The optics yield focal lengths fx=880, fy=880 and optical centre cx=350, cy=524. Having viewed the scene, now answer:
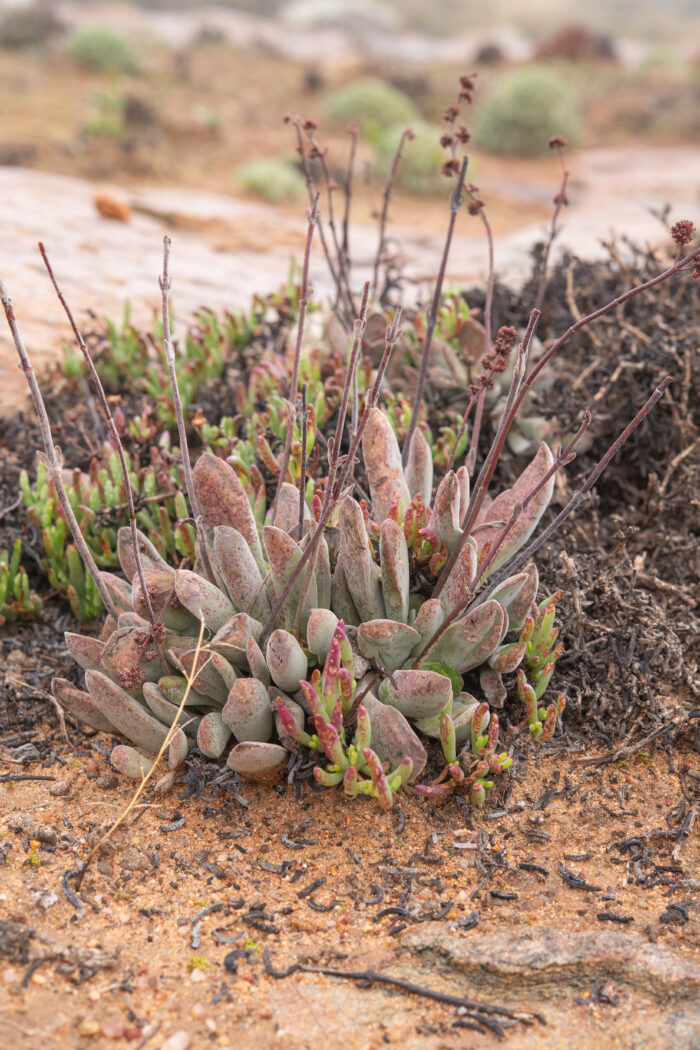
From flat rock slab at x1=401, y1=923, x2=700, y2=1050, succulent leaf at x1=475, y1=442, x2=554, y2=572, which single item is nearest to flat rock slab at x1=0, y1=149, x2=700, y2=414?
succulent leaf at x1=475, y1=442, x2=554, y2=572

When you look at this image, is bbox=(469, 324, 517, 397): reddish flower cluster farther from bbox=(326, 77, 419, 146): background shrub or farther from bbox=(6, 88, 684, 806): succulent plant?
bbox=(326, 77, 419, 146): background shrub

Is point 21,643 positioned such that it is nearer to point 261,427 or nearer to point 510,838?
point 261,427

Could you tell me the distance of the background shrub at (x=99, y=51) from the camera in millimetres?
17594

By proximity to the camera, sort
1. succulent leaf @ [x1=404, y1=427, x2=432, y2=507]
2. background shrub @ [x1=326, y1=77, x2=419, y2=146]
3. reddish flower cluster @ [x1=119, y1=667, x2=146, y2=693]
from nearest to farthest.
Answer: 1. reddish flower cluster @ [x1=119, y1=667, x2=146, y2=693]
2. succulent leaf @ [x1=404, y1=427, x2=432, y2=507]
3. background shrub @ [x1=326, y1=77, x2=419, y2=146]

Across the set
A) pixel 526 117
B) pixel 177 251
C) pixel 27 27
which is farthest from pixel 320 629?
pixel 27 27

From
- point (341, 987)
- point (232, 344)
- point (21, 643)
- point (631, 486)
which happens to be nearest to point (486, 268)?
point (232, 344)

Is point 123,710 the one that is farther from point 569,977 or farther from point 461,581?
point 569,977

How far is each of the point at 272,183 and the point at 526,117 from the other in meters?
6.52

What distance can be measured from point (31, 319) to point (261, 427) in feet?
7.39

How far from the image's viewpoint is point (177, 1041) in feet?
6.39

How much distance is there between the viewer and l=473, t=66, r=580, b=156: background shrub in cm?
1559

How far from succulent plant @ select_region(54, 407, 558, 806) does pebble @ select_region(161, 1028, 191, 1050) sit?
2.48 feet

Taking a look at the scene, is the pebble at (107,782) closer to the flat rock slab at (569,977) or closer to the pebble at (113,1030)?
the pebble at (113,1030)

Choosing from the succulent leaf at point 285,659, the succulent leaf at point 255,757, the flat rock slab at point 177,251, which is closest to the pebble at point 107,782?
the succulent leaf at point 255,757
